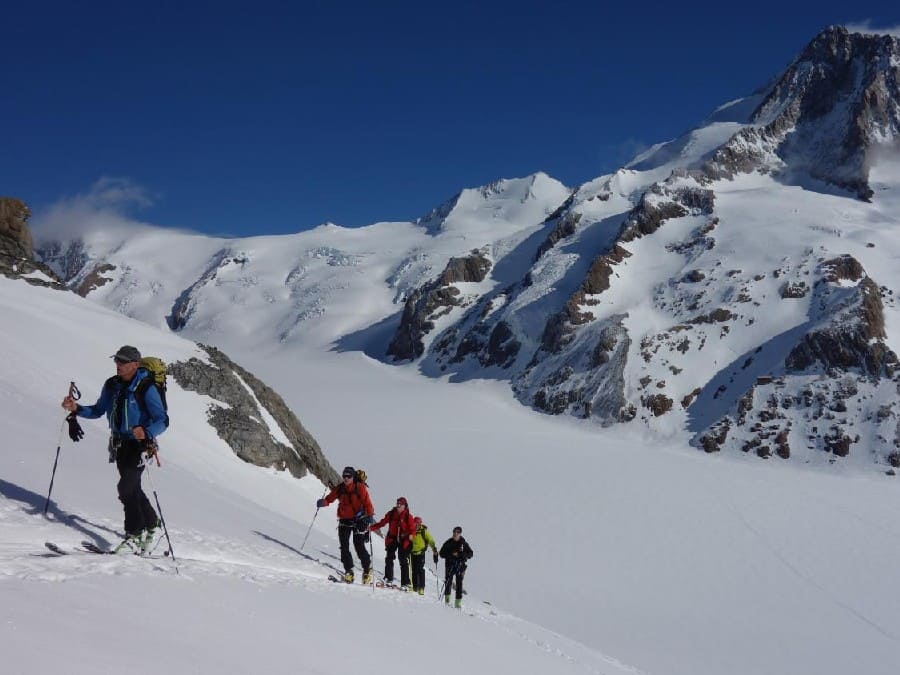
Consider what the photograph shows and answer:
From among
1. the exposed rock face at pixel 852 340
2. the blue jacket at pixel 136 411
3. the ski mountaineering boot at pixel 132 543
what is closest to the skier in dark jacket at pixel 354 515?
the ski mountaineering boot at pixel 132 543

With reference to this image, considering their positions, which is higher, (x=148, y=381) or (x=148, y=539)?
(x=148, y=381)

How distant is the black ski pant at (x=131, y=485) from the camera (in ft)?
23.0

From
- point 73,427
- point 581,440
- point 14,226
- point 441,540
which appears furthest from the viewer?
point 581,440

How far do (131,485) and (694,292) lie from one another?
66.0 meters

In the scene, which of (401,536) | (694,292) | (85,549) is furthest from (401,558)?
(694,292)

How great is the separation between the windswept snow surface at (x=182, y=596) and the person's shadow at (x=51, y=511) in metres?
0.02

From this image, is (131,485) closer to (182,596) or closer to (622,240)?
(182,596)

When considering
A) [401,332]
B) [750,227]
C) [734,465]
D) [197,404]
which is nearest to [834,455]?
[734,465]

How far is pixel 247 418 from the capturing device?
882 inches

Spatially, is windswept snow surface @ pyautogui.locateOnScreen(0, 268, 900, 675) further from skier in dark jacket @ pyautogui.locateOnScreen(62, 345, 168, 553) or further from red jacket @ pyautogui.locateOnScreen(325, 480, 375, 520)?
red jacket @ pyautogui.locateOnScreen(325, 480, 375, 520)

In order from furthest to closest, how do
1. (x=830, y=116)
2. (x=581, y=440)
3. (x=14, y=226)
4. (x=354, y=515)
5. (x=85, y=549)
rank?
(x=830, y=116)
(x=581, y=440)
(x=14, y=226)
(x=354, y=515)
(x=85, y=549)

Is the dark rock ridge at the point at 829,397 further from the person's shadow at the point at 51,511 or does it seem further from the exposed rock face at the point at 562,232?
the person's shadow at the point at 51,511

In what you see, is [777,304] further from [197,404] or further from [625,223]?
[197,404]

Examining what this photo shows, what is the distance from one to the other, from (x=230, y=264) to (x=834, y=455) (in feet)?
443
